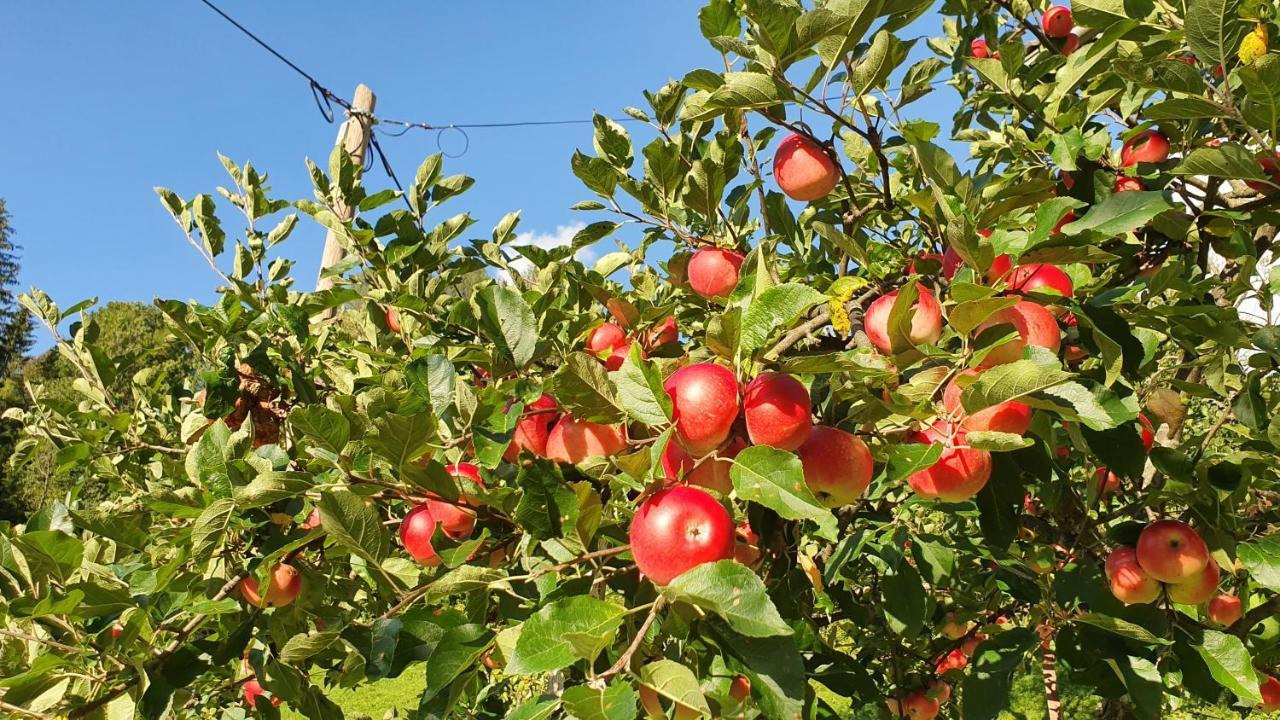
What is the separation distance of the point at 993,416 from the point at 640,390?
1.56 ft

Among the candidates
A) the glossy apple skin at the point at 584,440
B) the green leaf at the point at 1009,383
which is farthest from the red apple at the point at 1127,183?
the glossy apple skin at the point at 584,440

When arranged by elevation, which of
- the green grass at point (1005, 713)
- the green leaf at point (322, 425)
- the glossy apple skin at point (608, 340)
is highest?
the glossy apple skin at point (608, 340)

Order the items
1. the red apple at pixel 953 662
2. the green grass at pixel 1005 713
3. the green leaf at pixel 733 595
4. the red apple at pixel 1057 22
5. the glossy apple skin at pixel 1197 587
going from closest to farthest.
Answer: the green leaf at pixel 733 595
the glossy apple skin at pixel 1197 587
the red apple at pixel 1057 22
the red apple at pixel 953 662
the green grass at pixel 1005 713

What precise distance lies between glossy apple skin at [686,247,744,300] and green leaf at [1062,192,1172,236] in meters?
0.62

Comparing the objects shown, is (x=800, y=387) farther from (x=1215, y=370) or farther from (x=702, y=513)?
(x=1215, y=370)

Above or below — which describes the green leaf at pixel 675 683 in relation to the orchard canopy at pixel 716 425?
below

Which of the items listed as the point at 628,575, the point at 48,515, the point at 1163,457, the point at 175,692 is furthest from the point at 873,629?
the point at 48,515

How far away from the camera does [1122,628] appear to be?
1.29m

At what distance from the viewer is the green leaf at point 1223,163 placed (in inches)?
45.5

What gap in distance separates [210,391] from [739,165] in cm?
124

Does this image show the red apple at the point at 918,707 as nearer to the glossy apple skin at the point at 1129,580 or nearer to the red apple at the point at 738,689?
the glossy apple skin at the point at 1129,580

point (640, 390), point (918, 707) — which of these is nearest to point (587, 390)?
point (640, 390)

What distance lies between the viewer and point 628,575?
1.18 meters

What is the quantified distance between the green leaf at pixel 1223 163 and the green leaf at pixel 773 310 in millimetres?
773
